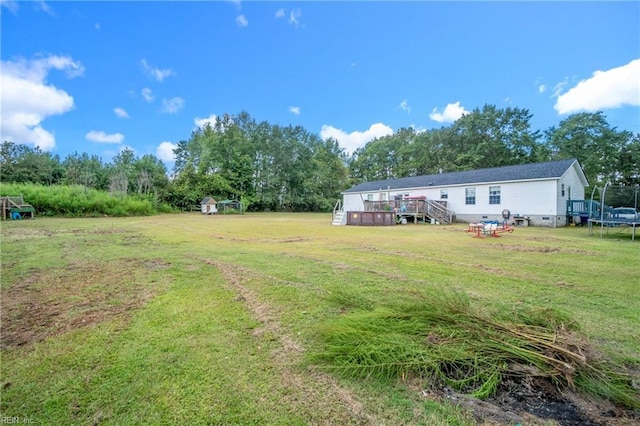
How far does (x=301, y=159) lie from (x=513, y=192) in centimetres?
2791

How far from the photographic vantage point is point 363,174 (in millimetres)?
45188

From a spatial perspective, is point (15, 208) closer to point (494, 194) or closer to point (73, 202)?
point (73, 202)

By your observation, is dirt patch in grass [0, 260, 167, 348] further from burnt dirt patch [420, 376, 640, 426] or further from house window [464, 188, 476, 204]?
house window [464, 188, 476, 204]

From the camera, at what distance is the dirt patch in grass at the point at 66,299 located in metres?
2.95

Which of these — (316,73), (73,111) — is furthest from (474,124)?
(73,111)

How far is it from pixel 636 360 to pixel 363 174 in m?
43.8

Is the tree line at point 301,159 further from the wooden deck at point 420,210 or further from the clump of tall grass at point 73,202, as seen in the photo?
the wooden deck at point 420,210

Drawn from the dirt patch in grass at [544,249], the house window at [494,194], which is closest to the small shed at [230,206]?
the house window at [494,194]

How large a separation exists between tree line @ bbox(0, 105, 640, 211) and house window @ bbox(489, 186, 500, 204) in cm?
1671

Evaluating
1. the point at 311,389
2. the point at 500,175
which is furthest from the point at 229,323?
the point at 500,175

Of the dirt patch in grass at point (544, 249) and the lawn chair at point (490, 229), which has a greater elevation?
the lawn chair at point (490, 229)

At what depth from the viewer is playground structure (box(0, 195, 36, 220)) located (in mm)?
17031

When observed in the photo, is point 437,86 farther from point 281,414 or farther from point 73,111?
point 73,111

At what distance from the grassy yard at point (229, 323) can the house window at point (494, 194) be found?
12045 millimetres
